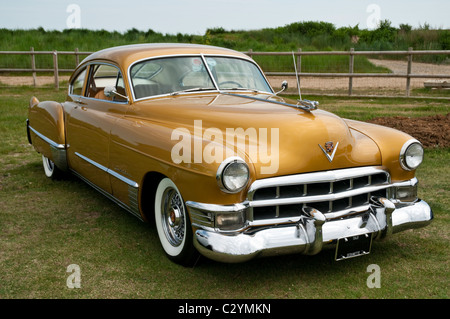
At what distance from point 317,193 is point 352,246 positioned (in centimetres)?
41

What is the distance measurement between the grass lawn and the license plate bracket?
0.73ft

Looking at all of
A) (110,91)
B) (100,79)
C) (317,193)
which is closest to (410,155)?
(317,193)

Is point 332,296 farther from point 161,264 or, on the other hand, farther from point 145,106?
point 145,106

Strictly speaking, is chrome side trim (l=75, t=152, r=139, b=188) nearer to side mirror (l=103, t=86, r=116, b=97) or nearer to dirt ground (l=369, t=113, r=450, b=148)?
side mirror (l=103, t=86, r=116, b=97)

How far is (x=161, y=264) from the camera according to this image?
3.63 m

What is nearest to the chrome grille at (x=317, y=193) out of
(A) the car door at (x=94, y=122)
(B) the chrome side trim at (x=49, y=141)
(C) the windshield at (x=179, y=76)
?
(C) the windshield at (x=179, y=76)

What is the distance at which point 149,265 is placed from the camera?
3613 millimetres

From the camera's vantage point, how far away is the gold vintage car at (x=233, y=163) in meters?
3.07

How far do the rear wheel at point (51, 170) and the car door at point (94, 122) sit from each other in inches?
27.5

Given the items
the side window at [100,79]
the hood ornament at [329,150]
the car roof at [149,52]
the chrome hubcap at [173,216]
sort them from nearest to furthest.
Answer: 1. the hood ornament at [329,150]
2. the chrome hubcap at [173,216]
3. the car roof at [149,52]
4. the side window at [100,79]

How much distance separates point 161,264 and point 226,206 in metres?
0.90

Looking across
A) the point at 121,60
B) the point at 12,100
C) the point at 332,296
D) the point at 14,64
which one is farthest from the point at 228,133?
the point at 14,64

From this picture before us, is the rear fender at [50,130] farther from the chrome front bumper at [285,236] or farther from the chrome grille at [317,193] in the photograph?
the chrome grille at [317,193]

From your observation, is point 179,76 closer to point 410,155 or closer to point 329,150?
point 329,150
